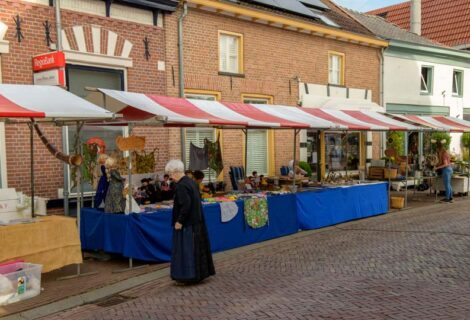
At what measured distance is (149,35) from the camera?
Answer: 11.9m

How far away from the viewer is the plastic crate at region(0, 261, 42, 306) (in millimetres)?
5980

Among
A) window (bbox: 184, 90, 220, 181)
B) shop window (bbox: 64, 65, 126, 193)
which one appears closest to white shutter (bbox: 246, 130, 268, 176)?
window (bbox: 184, 90, 220, 181)

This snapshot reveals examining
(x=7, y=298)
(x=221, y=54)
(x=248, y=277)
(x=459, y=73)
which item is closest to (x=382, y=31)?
(x=459, y=73)

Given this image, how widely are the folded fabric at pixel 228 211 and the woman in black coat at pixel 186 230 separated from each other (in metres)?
1.83

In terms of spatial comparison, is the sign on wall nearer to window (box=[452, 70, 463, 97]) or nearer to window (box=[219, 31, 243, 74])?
window (box=[219, 31, 243, 74])

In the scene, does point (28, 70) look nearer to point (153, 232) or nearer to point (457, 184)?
point (153, 232)

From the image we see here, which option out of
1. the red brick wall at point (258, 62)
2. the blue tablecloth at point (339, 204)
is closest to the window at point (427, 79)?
the red brick wall at point (258, 62)

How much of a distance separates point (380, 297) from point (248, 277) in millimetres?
1855

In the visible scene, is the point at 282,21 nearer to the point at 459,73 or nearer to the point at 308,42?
the point at 308,42

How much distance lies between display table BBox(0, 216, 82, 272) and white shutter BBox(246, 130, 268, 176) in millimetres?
7837

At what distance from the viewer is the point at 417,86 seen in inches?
787

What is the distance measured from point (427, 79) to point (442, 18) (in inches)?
347

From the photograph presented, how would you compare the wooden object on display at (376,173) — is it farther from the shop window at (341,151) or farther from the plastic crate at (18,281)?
the plastic crate at (18,281)

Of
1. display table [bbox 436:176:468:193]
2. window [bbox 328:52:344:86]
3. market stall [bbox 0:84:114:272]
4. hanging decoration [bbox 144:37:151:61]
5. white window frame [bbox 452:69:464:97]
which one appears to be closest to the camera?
market stall [bbox 0:84:114:272]
